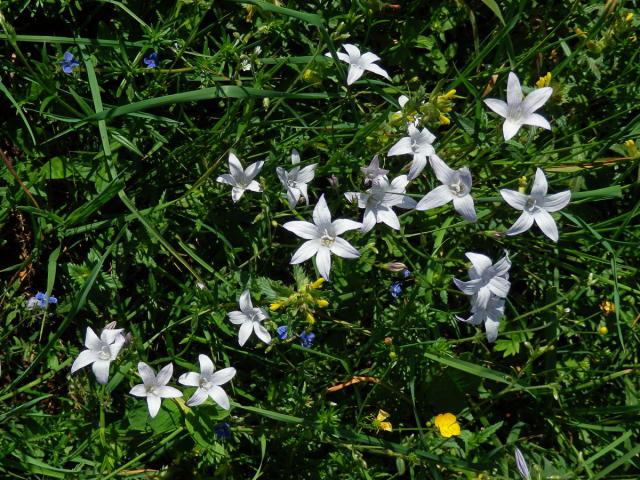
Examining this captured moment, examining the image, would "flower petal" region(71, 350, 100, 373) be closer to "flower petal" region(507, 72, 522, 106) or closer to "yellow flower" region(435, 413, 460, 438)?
"yellow flower" region(435, 413, 460, 438)

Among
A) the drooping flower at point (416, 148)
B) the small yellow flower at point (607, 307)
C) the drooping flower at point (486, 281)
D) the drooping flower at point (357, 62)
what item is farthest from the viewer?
the small yellow flower at point (607, 307)

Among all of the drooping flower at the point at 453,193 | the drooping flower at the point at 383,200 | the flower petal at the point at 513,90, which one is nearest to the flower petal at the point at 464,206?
the drooping flower at the point at 453,193

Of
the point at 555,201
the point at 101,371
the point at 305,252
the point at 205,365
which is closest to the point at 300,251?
the point at 305,252

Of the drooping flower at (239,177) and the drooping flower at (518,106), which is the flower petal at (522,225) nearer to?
the drooping flower at (518,106)

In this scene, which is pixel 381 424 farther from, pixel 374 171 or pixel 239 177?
pixel 239 177

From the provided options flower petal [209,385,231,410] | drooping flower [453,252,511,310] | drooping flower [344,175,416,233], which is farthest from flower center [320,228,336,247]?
flower petal [209,385,231,410]
